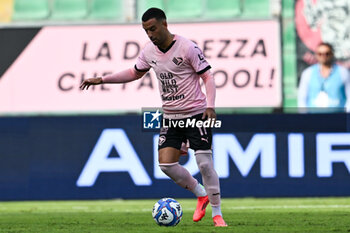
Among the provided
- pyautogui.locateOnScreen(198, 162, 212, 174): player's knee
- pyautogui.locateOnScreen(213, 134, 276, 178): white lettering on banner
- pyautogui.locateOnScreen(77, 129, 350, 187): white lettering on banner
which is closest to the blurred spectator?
pyautogui.locateOnScreen(77, 129, 350, 187): white lettering on banner

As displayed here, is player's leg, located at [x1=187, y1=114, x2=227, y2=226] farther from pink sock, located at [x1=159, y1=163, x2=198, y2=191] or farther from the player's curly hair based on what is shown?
the player's curly hair

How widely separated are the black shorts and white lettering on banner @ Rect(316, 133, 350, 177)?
5.10m

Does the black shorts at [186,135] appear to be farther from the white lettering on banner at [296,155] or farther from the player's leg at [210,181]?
the white lettering on banner at [296,155]

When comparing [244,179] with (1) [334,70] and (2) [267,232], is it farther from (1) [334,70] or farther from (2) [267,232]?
(2) [267,232]

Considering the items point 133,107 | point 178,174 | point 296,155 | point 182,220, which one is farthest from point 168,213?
point 133,107

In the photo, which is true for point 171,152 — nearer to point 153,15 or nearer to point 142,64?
point 142,64

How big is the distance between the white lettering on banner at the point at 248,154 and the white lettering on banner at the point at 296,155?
231mm

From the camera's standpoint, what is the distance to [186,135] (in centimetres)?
909

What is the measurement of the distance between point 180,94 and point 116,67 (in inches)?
313

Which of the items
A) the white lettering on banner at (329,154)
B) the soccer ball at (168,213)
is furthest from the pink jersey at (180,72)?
the white lettering on banner at (329,154)

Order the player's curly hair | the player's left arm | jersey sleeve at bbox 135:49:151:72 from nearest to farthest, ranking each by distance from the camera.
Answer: the player's left arm
the player's curly hair
jersey sleeve at bbox 135:49:151:72

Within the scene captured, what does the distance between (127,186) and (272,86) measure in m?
3.66

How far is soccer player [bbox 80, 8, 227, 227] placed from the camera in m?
8.79

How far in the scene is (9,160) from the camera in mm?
14133
